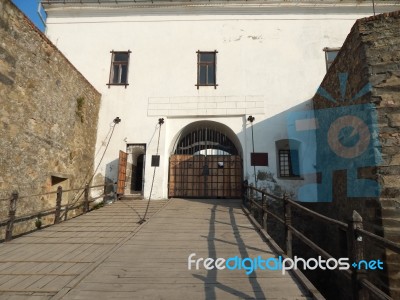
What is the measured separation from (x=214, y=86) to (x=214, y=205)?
4.78 meters

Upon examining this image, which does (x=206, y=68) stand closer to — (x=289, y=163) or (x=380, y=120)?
(x=289, y=163)

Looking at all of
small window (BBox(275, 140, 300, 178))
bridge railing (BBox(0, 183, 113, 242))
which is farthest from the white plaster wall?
bridge railing (BBox(0, 183, 113, 242))

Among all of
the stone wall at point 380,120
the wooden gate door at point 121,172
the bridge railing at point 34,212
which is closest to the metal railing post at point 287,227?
the stone wall at point 380,120

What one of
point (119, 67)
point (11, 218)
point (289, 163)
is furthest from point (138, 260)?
point (119, 67)

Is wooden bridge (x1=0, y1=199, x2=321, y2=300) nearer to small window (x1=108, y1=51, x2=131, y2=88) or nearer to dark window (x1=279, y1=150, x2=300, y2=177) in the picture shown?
dark window (x1=279, y1=150, x2=300, y2=177)

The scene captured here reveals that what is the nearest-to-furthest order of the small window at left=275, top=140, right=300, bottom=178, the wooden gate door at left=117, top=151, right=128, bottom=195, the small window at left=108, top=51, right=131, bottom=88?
the wooden gate door at left=117, top=151, right=128, bottom=195 < the small window at left=275, top=140, right=300, bottom=178 < the small window at left=108, top=51, right=131, bottom=88

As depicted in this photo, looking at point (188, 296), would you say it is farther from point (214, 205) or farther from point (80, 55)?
point (80, 55)

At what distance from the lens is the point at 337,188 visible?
745 centimetres

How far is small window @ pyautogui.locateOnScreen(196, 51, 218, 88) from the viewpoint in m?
11.2

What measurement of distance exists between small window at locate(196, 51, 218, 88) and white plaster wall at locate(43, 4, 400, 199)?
0.21m

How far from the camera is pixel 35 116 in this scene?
7316mm

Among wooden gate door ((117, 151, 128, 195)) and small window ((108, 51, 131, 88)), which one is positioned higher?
small window ((108, 51, 131, 88))

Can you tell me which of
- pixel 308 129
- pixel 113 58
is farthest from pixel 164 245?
pixel 113 58

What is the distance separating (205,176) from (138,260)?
266 inches
